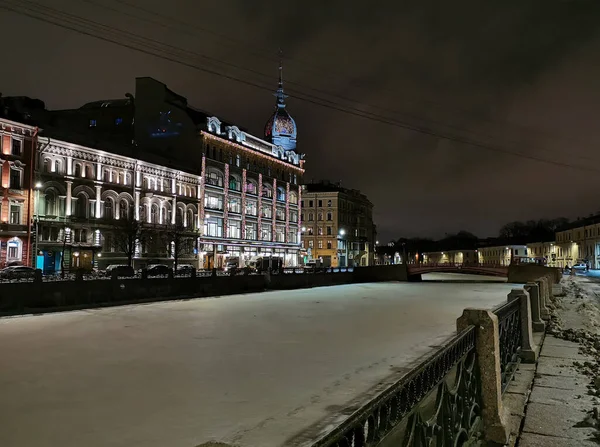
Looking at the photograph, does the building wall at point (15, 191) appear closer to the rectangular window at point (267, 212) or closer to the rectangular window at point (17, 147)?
the rectangular window at point (17, 147)

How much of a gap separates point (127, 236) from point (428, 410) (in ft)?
164

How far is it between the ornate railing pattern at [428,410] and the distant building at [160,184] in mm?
45383

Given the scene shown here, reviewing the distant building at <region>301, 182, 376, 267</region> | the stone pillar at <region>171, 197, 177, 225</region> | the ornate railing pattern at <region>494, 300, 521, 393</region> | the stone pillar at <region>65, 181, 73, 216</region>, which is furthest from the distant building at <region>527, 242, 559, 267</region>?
the ornate railing pattern at <region>494, 300, 521, 393</region>

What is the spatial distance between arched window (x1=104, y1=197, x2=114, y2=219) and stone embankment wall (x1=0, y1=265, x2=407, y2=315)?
16.2 m

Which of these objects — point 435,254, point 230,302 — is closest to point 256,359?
point 230,302

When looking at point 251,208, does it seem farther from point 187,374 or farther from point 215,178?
point 187,374

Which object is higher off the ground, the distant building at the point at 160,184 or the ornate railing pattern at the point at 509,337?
the distant building at the point at 160,184

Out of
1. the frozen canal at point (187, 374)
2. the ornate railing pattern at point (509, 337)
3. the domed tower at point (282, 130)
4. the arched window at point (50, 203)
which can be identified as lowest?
the frozen canal at point (187, 374)

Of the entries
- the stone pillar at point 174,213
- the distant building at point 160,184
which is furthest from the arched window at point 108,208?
the stone pillar at point 174,213

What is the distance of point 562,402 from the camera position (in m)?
7.77

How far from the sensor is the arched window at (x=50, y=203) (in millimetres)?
45562

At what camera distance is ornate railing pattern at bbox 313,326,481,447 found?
2.56 m

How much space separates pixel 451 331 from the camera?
21.8 metres

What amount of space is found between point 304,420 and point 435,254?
192368 mm
